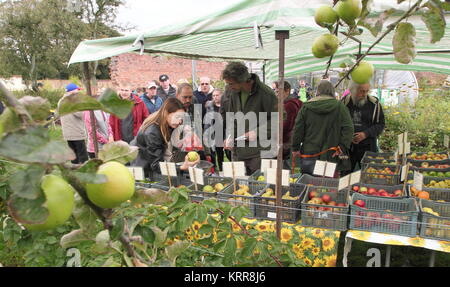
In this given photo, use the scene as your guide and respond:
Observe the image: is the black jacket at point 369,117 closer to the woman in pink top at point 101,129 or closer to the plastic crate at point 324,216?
the plastic crate at point 324,216

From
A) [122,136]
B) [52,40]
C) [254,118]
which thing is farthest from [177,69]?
[254,118]

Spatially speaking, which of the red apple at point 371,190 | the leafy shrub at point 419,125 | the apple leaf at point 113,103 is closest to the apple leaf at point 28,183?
the apple leaf at point 113,103

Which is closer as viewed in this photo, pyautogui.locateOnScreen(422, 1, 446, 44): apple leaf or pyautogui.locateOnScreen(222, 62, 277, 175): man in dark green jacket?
pyautogui.locateOnScreen(422, 1, 446, 44): apple leaf

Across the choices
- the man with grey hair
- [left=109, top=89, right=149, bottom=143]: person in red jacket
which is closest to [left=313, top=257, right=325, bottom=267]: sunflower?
the man with grey hair

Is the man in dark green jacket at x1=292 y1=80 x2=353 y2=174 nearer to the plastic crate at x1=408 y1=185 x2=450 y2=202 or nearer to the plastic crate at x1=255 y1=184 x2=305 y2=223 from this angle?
the plastic crate at x1=408 y1=185 x2=450 y2=202

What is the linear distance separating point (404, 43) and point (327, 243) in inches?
57.3

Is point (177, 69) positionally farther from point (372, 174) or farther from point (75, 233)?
point (75, 233)

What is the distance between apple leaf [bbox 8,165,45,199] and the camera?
438mm

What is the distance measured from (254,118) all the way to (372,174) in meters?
1.23

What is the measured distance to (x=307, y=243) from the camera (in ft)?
6.80

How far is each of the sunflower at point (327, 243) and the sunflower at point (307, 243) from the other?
68 millimetres

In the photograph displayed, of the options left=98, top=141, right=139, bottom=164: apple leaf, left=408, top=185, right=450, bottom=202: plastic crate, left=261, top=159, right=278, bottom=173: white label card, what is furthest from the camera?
left=261, top=159, right=278, bottom=173: white label card

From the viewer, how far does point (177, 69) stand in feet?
58.4

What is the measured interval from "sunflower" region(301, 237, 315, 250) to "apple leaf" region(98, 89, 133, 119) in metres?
1.80
